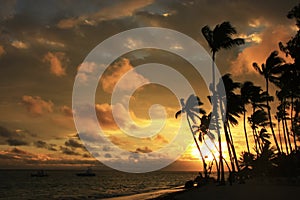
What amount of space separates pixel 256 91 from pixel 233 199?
2500 centimetres

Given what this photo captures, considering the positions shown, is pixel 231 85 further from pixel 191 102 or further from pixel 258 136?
pixel 258 136

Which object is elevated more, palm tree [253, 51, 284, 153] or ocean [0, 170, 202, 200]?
palm tree [253, 51, 284, 153]

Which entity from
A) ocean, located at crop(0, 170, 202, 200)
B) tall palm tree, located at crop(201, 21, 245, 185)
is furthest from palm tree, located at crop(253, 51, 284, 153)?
ocean, located at crop(0, 170, 202, 200)

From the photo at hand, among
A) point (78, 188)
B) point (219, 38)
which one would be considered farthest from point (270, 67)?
point (78, 188)

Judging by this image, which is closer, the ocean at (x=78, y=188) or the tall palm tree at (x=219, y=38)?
the tall palm tree at (x=219, y=38)

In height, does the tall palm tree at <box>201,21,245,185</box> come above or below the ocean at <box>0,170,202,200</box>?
above

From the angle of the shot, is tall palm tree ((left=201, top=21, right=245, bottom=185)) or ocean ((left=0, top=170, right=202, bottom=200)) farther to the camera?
ocean ((left=0, top=170, right=202, bottom=200))

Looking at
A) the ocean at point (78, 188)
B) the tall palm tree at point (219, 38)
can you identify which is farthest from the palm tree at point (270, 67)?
the ocean at point (78, 188)

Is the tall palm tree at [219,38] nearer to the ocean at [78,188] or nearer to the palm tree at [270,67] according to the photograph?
the palm tree at [270,67]

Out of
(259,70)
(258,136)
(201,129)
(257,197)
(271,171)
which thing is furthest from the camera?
(258,136)

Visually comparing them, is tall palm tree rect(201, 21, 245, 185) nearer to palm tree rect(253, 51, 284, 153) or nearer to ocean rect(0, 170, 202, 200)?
palm tree rect(253, 51, 284, 153)

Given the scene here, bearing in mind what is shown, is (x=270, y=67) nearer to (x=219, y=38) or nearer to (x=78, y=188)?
(x=219, y=38)

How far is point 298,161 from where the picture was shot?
34750 mm

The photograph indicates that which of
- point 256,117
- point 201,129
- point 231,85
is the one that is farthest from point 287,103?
point 231,85
